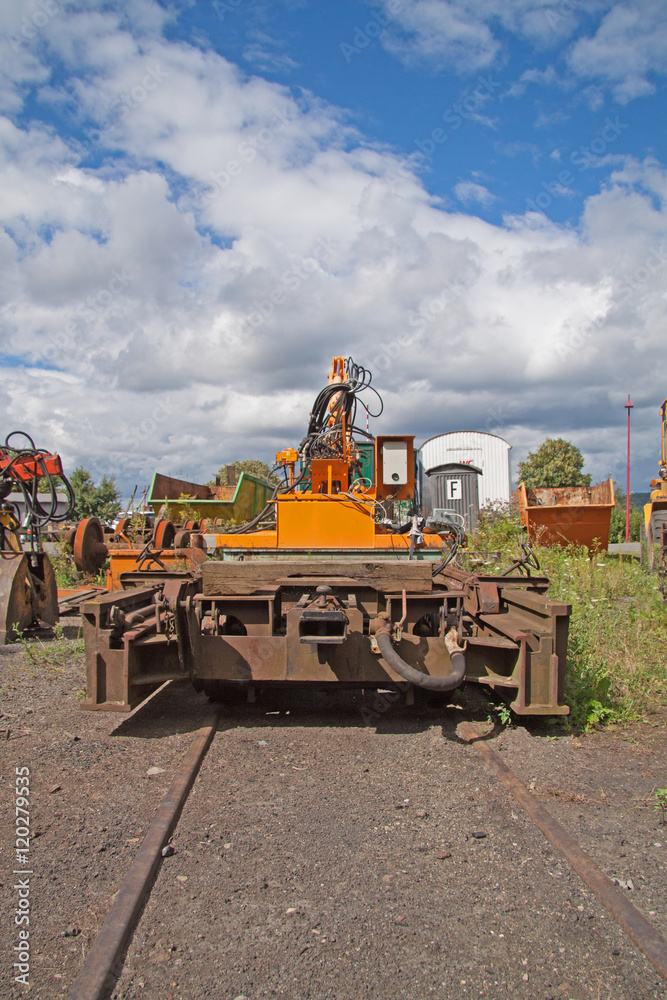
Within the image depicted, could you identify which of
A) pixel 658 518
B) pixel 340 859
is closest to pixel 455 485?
pixel 658 518

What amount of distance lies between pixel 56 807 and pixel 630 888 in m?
2.81

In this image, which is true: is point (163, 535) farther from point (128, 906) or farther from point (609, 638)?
point (128, 906)

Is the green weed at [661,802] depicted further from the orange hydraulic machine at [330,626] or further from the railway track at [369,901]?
the orange hydraulic machine at [330,626]

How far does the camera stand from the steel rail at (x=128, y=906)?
2.04m

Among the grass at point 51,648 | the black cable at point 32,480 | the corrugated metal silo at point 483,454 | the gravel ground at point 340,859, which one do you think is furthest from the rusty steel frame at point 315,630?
the corrugated metal silo at point 483,454

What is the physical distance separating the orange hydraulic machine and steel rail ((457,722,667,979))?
714mm

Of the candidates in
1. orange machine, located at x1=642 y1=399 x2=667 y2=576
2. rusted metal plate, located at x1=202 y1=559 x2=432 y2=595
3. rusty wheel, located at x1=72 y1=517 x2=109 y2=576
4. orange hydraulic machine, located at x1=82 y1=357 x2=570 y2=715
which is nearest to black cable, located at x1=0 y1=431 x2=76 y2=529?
rusty wheel, located at x1=72 y1=517 x2=109 y2=576

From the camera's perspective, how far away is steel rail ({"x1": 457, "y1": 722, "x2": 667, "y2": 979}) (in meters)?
2.23

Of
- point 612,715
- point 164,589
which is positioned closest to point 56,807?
point 164,589

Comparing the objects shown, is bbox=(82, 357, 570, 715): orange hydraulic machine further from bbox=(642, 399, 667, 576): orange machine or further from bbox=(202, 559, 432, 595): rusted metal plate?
bbox=(642, 399, 667, 576): orange machine

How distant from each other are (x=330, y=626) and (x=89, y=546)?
18.5ft

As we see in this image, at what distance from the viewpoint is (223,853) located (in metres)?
2.94

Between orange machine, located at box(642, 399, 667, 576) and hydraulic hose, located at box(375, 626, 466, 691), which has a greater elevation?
orange machine, located at box(642, 399, 667, 576)

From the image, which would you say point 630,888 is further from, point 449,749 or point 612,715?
point 612,715
